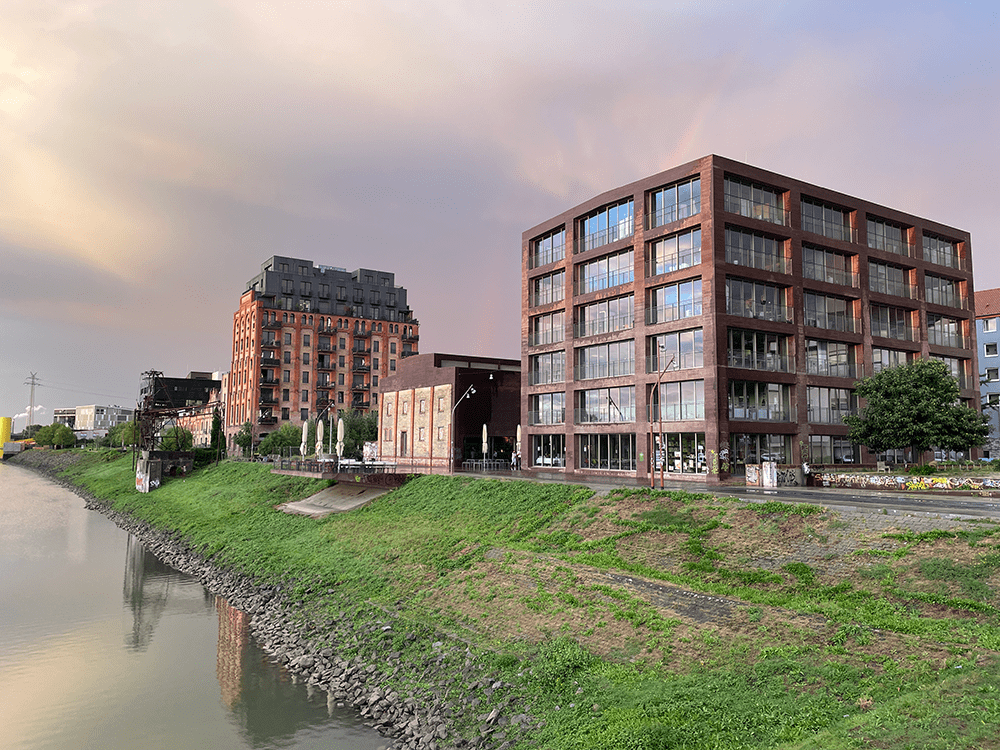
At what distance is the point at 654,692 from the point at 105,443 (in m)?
171

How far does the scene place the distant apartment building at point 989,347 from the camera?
80250 millimetres

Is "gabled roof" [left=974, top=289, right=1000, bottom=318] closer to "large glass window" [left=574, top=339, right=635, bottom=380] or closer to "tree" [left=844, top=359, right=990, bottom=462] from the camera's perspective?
"tree" [left=844, top=359, right=990, bottom=462]

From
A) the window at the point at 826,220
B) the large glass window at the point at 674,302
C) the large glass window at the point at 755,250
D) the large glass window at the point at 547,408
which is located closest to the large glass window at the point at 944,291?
the window at the point at 826,220

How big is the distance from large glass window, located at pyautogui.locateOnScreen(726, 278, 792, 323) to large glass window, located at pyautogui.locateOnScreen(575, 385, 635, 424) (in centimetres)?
946

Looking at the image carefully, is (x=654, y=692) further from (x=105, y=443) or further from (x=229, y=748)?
(x=105, y=443)

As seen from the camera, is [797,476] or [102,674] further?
[797,476]

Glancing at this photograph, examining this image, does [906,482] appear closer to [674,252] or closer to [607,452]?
[674,252]

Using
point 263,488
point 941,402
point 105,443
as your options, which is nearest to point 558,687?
point 941,402

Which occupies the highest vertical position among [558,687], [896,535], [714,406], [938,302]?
[938,302]

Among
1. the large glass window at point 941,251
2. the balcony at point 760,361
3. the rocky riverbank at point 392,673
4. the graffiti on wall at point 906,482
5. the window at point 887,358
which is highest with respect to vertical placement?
the large glass window at point 941,251

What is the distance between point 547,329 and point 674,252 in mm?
14890

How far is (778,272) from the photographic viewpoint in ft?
151

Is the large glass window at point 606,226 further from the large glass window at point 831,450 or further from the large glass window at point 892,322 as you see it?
the large glass window at point 892,322

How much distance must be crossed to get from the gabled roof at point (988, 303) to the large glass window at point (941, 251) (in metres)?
32.5
